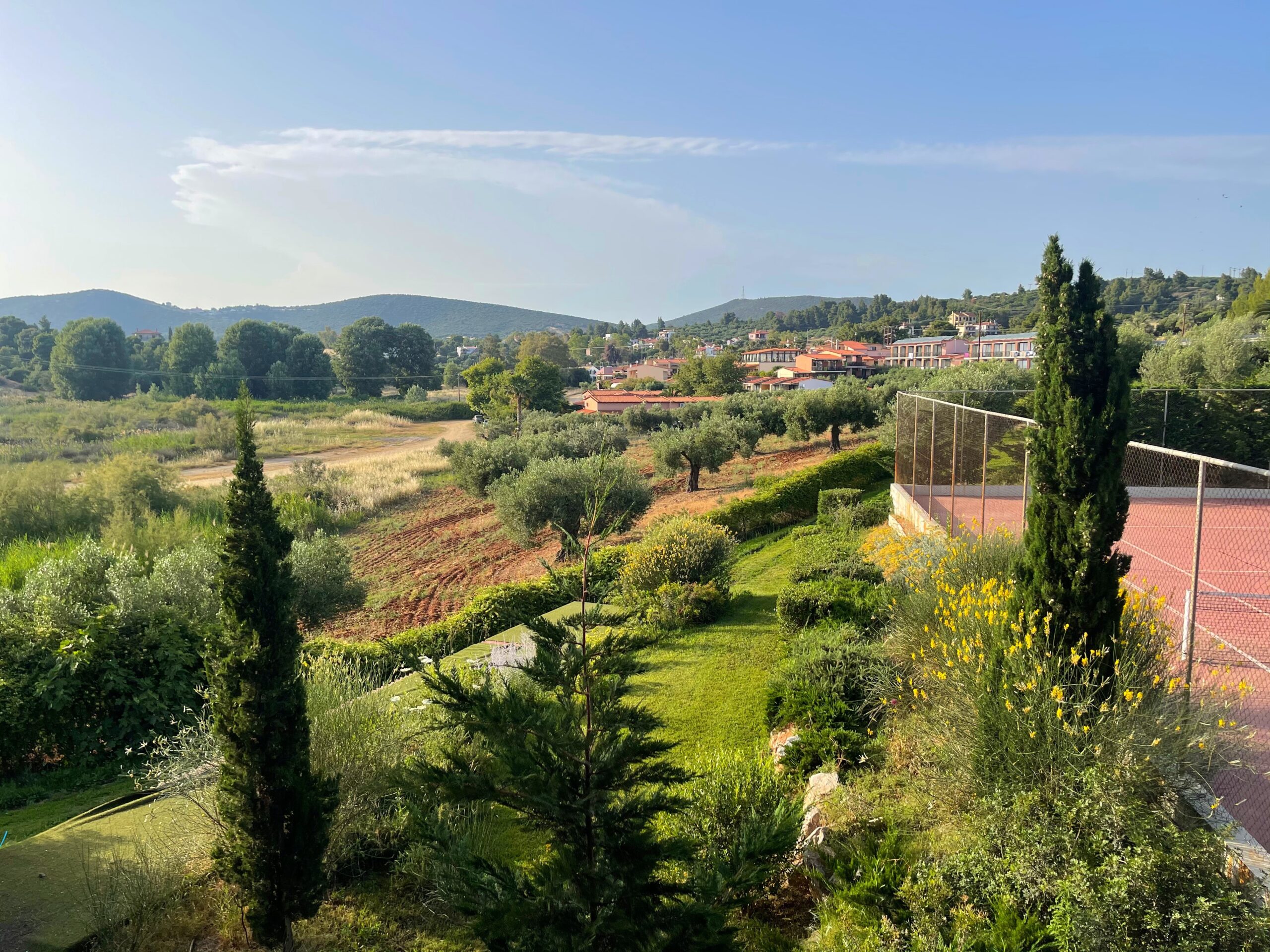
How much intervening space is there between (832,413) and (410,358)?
79.8m

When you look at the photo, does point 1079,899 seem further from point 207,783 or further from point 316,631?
point 316,631

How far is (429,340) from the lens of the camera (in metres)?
105

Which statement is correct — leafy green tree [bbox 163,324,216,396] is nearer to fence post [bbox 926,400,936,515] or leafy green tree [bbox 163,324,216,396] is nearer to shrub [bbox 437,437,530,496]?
shrub [bbox 437,437,530,496]

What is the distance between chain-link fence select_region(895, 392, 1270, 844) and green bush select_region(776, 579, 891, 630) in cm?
139

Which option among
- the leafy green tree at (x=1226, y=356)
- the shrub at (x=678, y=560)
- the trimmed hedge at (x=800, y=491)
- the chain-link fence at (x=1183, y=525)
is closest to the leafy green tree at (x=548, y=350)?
the leafy green tree at (x=1226, y=356)

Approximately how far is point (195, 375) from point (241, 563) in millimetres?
82460

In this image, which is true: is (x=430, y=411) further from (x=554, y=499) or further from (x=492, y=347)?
(x=492, y=347)

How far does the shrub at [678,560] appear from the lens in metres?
11.1

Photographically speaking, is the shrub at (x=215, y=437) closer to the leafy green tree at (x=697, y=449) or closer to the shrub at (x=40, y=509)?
the shrub at (x=40, y=509)

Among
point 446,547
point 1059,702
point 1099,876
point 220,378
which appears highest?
point 220,378

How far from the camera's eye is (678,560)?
1112 cm

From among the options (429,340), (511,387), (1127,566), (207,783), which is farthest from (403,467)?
(429,340)

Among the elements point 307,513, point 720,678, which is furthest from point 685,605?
point 307,513

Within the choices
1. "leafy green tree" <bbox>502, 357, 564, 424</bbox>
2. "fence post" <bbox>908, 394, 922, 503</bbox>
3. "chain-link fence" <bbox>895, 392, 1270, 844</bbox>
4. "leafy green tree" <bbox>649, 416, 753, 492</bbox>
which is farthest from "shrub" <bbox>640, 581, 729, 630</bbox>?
"leafy green tree" <bbox>502, 357, 564, 424</bbox>
